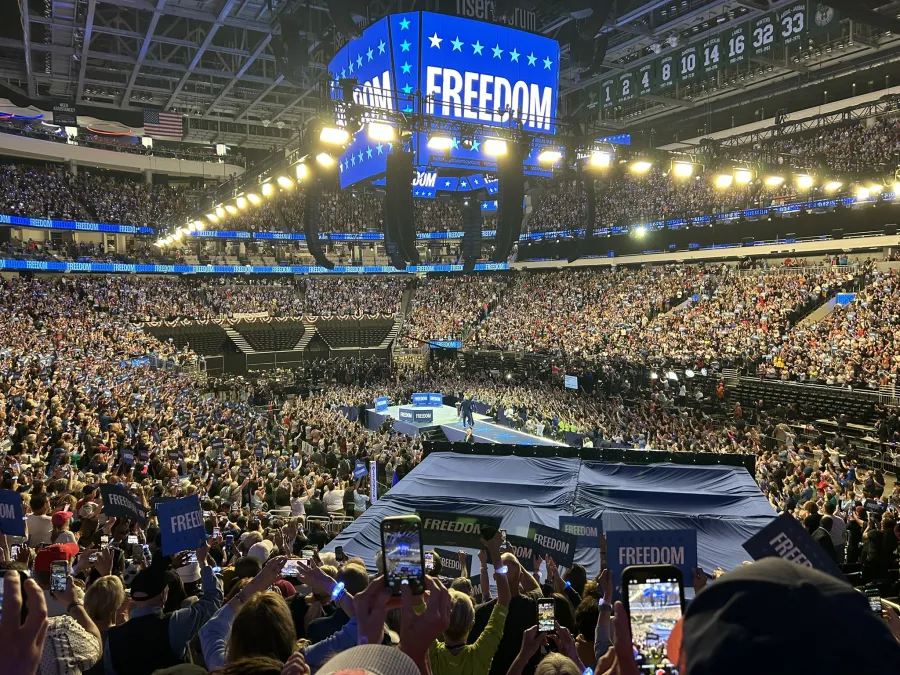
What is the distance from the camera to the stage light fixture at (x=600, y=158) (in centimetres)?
1670

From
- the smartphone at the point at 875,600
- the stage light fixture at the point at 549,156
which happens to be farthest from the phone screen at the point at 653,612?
the stage light fixture at the point at 549,156

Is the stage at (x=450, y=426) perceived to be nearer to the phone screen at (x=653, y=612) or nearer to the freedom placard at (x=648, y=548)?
the freedom placard at (x=648, y=548)

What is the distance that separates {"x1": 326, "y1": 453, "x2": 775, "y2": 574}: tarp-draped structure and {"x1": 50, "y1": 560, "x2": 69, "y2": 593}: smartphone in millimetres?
4771

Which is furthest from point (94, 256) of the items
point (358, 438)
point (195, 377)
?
point (358, 438)

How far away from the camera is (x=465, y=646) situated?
2996mm

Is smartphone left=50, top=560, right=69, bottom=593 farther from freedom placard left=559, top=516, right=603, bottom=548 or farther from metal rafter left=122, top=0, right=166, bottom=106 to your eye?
metal rafter left=122, top=0, right=166, bottom=106

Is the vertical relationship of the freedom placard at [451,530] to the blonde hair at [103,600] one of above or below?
below

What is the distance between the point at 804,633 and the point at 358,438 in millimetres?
19962

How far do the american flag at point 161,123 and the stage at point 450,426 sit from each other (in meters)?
17.4

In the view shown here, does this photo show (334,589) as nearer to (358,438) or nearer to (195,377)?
(358,438)

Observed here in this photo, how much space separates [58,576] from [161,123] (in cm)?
3227

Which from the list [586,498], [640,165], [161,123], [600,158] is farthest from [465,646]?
[161,123]

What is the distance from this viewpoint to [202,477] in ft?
46.3

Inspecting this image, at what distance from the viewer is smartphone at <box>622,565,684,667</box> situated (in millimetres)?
1925
